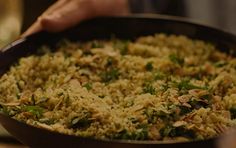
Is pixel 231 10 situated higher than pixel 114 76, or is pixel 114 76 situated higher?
pixel 231 10

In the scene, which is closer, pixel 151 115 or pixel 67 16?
pixel 151 115

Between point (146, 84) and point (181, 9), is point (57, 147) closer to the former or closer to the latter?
point (146, 84)

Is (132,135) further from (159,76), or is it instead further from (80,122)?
(159,76)

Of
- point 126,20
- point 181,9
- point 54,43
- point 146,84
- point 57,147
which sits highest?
point 181,9

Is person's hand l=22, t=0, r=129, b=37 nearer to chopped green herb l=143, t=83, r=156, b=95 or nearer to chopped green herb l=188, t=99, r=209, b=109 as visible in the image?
chopped green herb l=143, t=83, r=156, b=95

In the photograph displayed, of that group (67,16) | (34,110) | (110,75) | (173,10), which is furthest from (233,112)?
(173,10)

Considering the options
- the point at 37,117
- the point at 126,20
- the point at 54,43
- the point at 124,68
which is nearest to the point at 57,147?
the point at 37,117

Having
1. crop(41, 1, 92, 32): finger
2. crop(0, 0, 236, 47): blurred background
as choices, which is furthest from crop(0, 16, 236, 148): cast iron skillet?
crop(0, 0, 236, 47): blurred background
